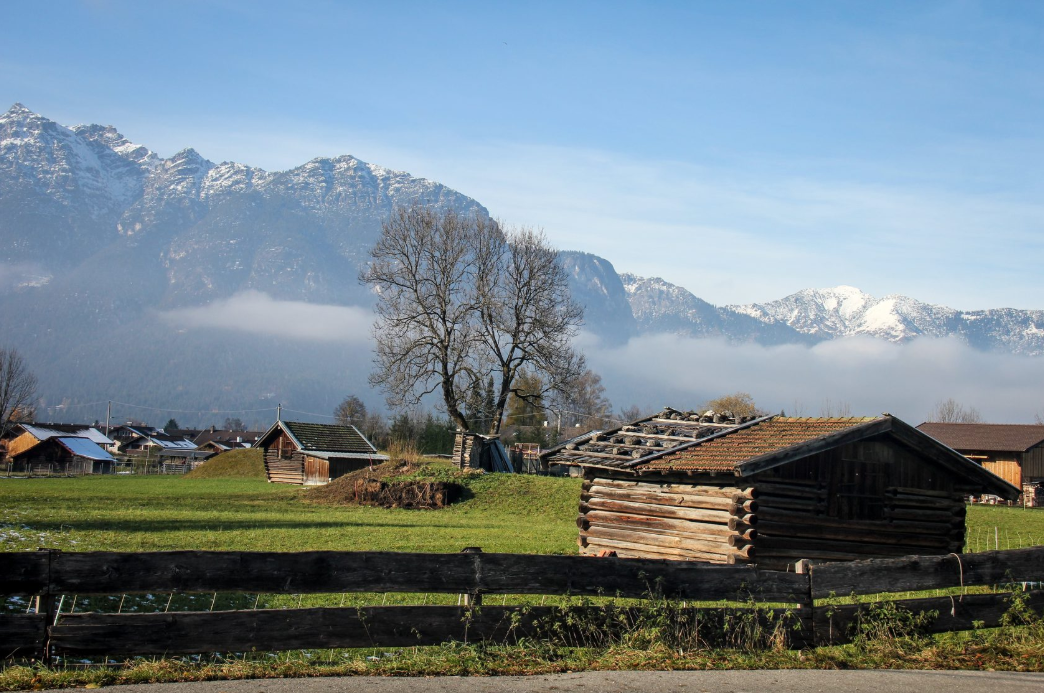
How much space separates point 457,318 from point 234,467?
35775mm

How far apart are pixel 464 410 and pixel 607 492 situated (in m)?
33.9

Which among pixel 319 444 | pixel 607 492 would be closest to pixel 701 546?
pixel 607 492

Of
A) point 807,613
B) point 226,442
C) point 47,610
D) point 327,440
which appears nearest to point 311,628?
point 47,610

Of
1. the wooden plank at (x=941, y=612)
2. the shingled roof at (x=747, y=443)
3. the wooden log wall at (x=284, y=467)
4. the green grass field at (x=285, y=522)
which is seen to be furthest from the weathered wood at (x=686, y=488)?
the wooden log wall at (x=284, y=467)

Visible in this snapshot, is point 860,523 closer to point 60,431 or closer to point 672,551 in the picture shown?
point 672,551

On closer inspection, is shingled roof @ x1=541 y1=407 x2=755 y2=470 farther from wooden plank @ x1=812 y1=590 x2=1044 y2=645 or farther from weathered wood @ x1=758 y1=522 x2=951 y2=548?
wooden plank @ x1=812 y1=590 x2=1044 y2=645

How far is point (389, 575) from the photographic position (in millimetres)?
9250

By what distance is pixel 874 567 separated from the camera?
34.7 ft

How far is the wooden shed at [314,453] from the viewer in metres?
63.5

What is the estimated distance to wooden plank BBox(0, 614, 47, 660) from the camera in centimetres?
820

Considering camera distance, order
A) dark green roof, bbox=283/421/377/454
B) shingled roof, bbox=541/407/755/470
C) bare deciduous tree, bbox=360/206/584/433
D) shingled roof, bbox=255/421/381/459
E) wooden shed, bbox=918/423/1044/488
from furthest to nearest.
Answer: wooden shed, bbox=918/423/1044/488 < dark green roof, bbox=283/421/377/454 < shingled roof, bbox=255/421/381/459 < bare deciduous tree, bbox=360/206/584/433 < shingled roof, bbox=541/407/755/470

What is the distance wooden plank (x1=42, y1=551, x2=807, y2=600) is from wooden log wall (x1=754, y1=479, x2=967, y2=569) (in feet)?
34.2

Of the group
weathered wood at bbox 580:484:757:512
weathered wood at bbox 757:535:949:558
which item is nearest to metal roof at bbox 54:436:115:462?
weathered wood at bbox 580:484:757:512

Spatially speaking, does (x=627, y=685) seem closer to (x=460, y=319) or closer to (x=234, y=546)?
(x=234, y=546)
